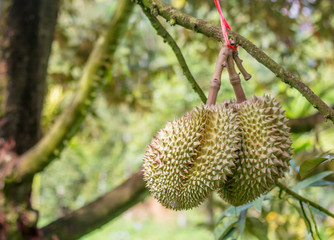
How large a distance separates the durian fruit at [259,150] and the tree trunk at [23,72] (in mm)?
1612

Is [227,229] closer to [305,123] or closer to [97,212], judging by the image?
[97,212]

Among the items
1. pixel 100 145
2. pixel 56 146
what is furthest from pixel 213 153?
pixel 100 145

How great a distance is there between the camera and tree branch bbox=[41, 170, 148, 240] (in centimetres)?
208

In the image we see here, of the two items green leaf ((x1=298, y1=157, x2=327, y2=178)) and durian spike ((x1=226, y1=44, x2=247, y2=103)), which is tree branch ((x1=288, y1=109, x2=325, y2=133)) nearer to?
green leaf ((x1=298, y1=157, x2=327, y2=178))

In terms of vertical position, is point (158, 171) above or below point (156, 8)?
below

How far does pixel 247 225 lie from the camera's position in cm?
119

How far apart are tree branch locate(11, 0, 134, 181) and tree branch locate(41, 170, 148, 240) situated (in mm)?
359

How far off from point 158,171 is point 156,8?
38cm

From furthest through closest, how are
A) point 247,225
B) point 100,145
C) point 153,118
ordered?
point 100,145, point 153,118, point 247,225

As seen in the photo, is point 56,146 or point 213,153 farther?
point 56,146

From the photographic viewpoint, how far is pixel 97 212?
2.12 metres

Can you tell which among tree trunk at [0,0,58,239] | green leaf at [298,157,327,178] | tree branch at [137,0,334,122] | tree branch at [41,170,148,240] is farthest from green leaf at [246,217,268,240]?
tree trunk at [0,0,58,239]

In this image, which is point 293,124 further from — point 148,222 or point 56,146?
point 148,222

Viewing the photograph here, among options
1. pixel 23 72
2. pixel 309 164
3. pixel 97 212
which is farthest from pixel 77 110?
pixel 309 164
